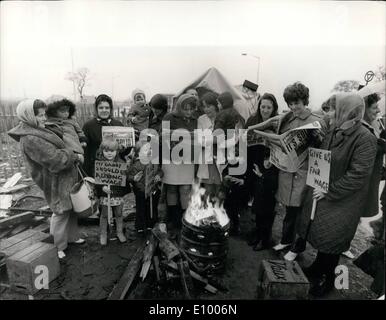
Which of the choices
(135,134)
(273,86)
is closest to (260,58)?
(273,86)

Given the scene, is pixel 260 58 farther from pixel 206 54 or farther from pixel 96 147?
pixel 96 147

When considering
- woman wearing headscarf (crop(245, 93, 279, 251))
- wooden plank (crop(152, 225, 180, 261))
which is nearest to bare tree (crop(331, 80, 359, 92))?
woman wearing headscarf (crop(245, 93, 279, 251))

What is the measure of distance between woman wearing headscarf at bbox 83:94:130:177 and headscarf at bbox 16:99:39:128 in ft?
→ 3.36

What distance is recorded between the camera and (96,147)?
4.73 meters

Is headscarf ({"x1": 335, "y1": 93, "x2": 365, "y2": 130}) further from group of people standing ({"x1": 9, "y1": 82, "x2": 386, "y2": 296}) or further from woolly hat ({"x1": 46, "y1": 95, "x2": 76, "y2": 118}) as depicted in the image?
woolly hat ({"x1": 46, "y1": 95, "x2": 76, "y2": 118})

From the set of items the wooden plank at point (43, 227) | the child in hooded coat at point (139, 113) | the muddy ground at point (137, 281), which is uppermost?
the child in hooded coat at point (139, 113)

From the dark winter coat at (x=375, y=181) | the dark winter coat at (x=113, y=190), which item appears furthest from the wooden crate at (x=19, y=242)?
the dark winter coat at (x=375, y=181)

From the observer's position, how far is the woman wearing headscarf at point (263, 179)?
4121 mm

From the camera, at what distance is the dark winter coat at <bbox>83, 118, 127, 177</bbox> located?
462 cm

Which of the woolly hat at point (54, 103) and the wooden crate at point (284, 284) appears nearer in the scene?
the wooden crate at point (284, 284)

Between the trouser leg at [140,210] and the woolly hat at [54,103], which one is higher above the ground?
the woolly hat at [54,103]

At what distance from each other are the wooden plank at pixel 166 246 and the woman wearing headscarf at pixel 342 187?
5.53 feet

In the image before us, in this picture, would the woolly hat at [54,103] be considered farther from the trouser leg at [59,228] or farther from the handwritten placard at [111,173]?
the trouser leg at [59,228]
